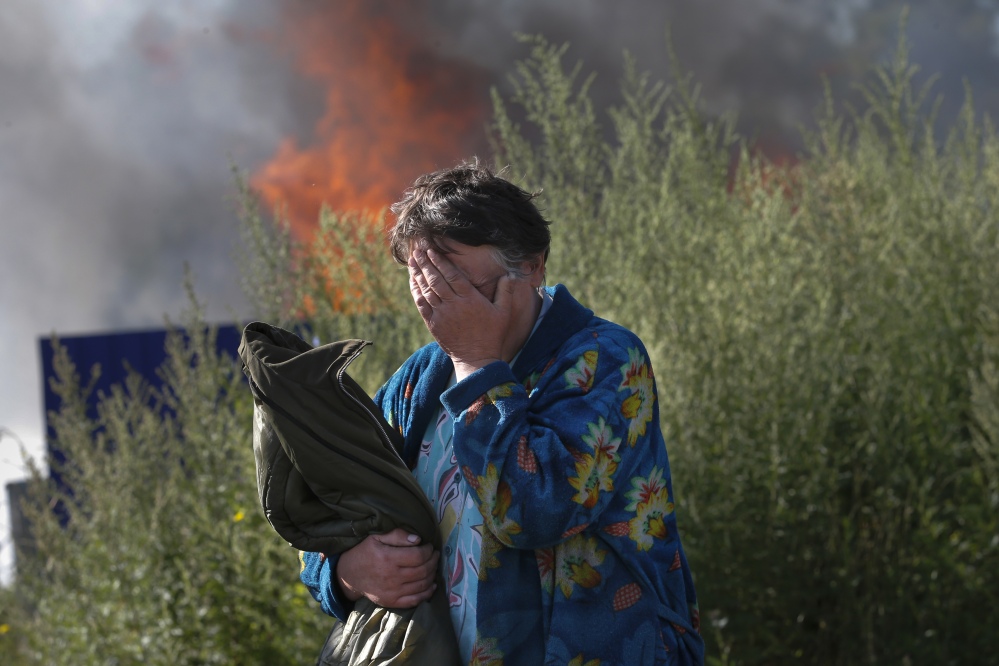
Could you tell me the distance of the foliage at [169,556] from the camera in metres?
3.10

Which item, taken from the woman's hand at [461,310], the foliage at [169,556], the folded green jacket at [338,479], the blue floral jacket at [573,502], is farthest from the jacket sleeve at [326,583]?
the foliage at [169,556]

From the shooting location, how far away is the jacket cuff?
1.38 meters

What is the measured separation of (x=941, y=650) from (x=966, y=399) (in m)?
0.93

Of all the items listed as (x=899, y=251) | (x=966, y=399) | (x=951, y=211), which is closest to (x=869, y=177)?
(x=951, y=211)

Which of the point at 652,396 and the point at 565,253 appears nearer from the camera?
the point at 652,396

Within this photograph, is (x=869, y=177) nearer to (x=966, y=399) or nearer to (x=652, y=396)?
(x=966, y=399)

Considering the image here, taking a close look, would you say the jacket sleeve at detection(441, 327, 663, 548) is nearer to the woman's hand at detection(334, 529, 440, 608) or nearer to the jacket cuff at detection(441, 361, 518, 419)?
the jacket cuff at detection(441, 361, 518, 419)

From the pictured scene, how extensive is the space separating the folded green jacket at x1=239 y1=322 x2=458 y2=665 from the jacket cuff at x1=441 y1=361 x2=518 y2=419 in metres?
0.17

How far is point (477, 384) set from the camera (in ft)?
4.53

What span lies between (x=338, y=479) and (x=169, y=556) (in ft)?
7.11

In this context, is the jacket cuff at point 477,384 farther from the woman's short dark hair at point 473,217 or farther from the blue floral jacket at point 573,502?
the woman's short dark hair at point 473,217

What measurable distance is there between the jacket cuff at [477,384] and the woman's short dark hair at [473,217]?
0.16 meters

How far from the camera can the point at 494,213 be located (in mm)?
1450

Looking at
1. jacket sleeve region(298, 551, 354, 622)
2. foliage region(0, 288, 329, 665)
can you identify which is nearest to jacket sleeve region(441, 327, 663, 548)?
jacket sleeve region(298, 551, 354, 622)
